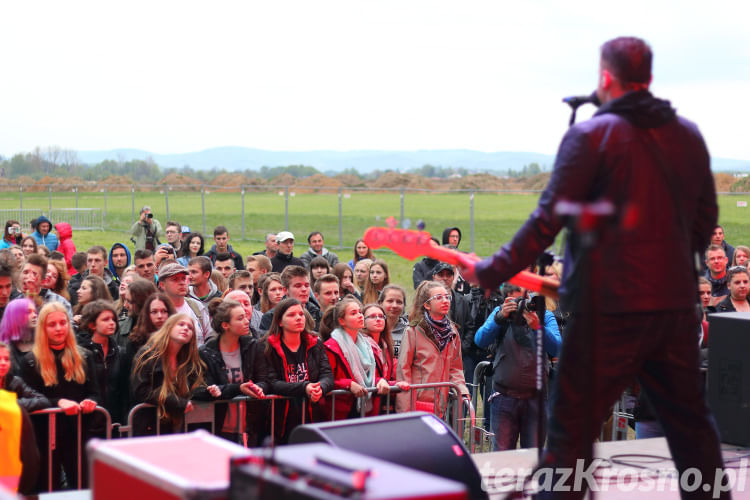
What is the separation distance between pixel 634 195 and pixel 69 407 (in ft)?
13.5

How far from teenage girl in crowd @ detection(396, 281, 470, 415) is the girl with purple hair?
2.93m

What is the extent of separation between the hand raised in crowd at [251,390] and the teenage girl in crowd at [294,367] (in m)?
0.16

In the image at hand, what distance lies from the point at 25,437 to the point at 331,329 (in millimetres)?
3009

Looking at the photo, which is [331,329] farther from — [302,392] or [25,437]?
[25,437]

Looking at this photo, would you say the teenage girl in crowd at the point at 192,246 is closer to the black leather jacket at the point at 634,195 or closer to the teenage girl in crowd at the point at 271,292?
the teenage girl in crowd at the point at 271,292

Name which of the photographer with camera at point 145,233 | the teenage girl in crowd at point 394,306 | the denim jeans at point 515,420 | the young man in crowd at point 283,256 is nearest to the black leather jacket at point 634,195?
the denim jeans at point 515,420

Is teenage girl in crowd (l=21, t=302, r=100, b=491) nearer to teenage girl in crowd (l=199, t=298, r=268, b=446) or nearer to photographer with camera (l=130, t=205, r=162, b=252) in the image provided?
teenage girl in crowd (l=199, t=298, r=268, b=446)

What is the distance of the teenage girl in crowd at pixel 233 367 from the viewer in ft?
21.4

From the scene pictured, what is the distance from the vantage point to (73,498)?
4746 millimetres

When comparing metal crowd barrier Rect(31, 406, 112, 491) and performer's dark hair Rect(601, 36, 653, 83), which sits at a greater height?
performer's dark hair Rect(601, 36, 653, 83)

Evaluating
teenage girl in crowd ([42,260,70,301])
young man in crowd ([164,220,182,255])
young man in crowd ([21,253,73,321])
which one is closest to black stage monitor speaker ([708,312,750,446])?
young man in crowd ([21,253,73,321])

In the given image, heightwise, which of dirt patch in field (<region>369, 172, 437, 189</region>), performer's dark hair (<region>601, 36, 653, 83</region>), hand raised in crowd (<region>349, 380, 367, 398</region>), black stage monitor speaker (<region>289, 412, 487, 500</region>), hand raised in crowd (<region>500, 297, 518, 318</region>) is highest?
performer's dark hair (<region>601, 36, 653, 83</region>)

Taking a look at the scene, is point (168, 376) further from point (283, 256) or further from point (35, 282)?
point (283, 256)

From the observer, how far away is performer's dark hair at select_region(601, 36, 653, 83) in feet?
11.4
